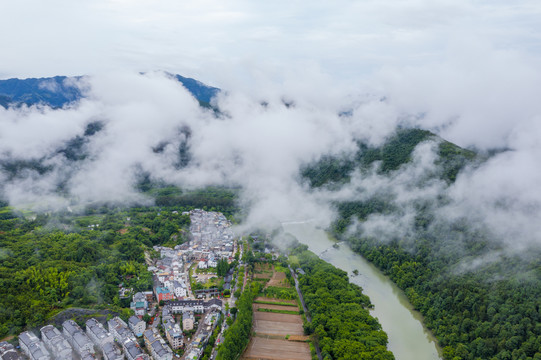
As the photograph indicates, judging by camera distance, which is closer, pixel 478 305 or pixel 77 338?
pixel 77 338

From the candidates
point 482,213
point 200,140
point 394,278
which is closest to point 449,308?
point 394,278

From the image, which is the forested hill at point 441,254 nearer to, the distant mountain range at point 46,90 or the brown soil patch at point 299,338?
the brown soil patch at point 299,338

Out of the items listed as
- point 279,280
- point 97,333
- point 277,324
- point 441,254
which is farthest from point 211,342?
point 441,254

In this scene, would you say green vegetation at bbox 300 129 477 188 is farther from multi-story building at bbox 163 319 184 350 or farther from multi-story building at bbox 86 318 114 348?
multi-story building at bbox 86 318 114 348

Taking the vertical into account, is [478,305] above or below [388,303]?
above

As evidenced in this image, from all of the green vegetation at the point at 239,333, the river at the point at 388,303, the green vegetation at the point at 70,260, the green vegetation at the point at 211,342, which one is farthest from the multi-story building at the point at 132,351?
the river at the point at 388,303

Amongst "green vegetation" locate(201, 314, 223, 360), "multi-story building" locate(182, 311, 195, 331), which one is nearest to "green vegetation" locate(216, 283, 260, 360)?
"green vegetation" locate(201, 314, 223, 360)

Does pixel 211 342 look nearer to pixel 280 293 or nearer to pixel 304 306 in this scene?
pixel 280 293
